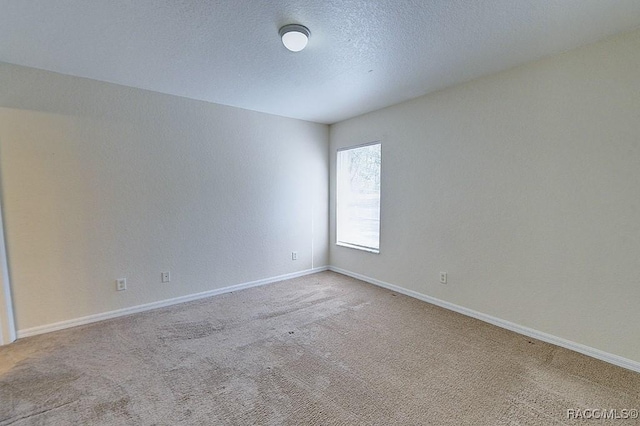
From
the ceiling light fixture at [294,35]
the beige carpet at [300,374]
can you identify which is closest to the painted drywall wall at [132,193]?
the beige carpet at [300,374]

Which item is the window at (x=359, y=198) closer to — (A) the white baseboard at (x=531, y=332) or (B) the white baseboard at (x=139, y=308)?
(A) the white baseboard at (x=531, y=332)

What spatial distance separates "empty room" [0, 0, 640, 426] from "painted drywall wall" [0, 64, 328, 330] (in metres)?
0.02

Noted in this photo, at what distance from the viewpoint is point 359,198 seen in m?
4.43

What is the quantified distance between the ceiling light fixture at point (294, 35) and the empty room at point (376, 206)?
0.03m

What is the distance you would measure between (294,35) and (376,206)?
2.60 meters

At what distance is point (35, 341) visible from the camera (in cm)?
255

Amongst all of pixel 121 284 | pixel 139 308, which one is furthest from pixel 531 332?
pixel 121 284

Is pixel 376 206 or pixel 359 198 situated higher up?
pixel 359 198

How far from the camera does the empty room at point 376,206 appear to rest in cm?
184

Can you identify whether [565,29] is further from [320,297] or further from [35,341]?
[35,341]

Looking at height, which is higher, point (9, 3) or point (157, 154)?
point (9, 3)

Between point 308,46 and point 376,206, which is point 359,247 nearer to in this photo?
point 376,206

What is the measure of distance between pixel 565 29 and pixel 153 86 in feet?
12.3

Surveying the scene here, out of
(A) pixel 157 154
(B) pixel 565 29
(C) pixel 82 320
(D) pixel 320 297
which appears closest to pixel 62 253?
(C) pixel 82 320
